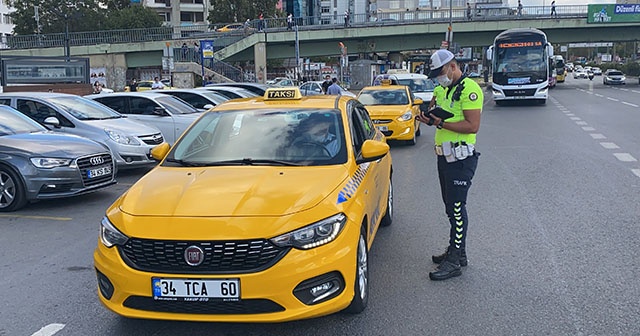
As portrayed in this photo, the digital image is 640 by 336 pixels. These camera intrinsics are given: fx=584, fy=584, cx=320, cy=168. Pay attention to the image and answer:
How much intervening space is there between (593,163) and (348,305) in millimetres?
8382

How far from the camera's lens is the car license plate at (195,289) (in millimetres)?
3473

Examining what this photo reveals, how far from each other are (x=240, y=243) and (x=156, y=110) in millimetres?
10223

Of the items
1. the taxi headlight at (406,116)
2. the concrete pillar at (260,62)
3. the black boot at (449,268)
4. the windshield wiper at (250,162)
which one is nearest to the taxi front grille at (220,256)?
the windshield wiper at (250,162)

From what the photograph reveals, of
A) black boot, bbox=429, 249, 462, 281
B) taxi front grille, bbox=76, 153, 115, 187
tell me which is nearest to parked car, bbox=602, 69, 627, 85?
taxi front grille, bbox=76, 153, 115, 187

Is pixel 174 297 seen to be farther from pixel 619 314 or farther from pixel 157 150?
pixel 619 314

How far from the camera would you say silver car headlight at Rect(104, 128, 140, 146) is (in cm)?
1065

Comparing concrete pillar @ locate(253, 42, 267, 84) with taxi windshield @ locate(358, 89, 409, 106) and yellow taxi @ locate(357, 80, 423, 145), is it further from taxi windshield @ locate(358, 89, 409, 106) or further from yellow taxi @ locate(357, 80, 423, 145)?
yellow taxi @ locate(357, 80, 423, 145)

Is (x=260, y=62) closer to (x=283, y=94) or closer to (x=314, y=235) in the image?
(x=283, y=94)

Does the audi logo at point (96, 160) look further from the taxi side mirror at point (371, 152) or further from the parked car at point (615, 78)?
the parked car at point (615, 78)

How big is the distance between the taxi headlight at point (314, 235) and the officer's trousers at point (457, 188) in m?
1.50

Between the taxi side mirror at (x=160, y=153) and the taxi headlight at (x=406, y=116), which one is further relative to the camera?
the taxi headlight at (x=406, y=116)

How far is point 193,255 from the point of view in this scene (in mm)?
3500

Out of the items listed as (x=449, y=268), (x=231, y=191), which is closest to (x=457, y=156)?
(x=449, y=268)

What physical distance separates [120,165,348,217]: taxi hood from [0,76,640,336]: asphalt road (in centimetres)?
87
